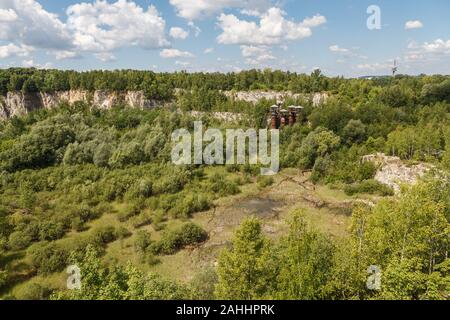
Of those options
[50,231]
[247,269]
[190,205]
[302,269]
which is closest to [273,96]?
[190,205]

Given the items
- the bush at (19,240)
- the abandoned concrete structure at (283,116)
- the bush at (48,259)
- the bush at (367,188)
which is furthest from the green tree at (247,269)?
the abandoned concrete structure at (283,116)

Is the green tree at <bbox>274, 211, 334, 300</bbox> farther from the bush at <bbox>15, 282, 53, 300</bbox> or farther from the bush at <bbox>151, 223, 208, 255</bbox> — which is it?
the bush at <bbox>15, 282, 53, 300</bbox>

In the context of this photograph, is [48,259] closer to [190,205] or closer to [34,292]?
[34,292]

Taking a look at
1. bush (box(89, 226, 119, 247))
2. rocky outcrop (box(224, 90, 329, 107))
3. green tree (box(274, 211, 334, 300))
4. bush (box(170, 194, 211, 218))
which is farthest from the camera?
rocky outcrop (box(224, 90, 329, 107))

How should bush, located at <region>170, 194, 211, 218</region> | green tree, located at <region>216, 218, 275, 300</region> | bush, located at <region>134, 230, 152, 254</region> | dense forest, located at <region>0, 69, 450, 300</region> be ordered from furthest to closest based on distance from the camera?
bush, located at <region>170, 194, 211, 218</region> → bush, located at <region>134, 230, 152, 254</region> → dense forest, located at <region>0, 69, 450, 300</region> → green tree, located at <region>216, 218, 275, 300</region>

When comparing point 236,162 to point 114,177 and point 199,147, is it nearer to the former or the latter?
point 199,147

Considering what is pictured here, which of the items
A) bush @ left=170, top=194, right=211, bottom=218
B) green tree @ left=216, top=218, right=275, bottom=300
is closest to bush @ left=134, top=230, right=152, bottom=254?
bush @ left=170, top=194, right=211, bottom=218
